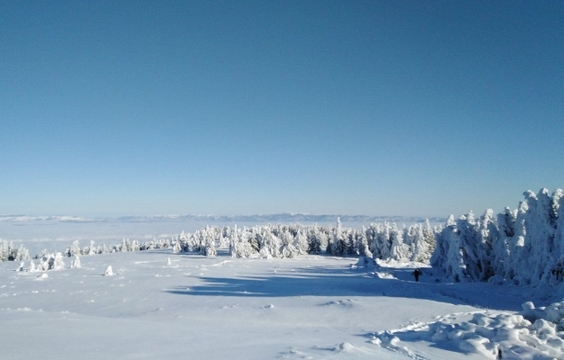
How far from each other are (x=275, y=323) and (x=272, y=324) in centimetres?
39

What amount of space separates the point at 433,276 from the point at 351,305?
2776cm

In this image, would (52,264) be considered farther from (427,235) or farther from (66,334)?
(427,235)

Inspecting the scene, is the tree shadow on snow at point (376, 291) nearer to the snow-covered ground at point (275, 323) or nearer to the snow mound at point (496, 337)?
the snow-covered ground at point (275, 323)

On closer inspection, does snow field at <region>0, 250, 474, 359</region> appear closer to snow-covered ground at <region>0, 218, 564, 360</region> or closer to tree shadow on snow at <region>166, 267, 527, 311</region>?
snow-covered ground at <region>0, 218, 564, 360</region>

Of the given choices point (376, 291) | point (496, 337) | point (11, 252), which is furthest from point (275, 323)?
point (11, 252)

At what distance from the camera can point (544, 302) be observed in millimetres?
24891

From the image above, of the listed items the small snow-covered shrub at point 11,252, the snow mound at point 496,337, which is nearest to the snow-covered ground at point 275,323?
the snow mound at point 496,337

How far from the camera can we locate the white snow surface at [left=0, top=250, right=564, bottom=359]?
9602mm

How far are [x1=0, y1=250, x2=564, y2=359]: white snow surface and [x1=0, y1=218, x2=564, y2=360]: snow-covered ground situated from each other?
1.8 inches

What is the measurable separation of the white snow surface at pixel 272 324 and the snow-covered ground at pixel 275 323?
1.8 inches

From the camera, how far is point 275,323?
55.5 ft

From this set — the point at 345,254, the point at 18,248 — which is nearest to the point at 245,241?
the point at 345,254

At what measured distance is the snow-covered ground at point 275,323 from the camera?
31.6ft

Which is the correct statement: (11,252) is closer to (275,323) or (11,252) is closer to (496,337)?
(275,323)
